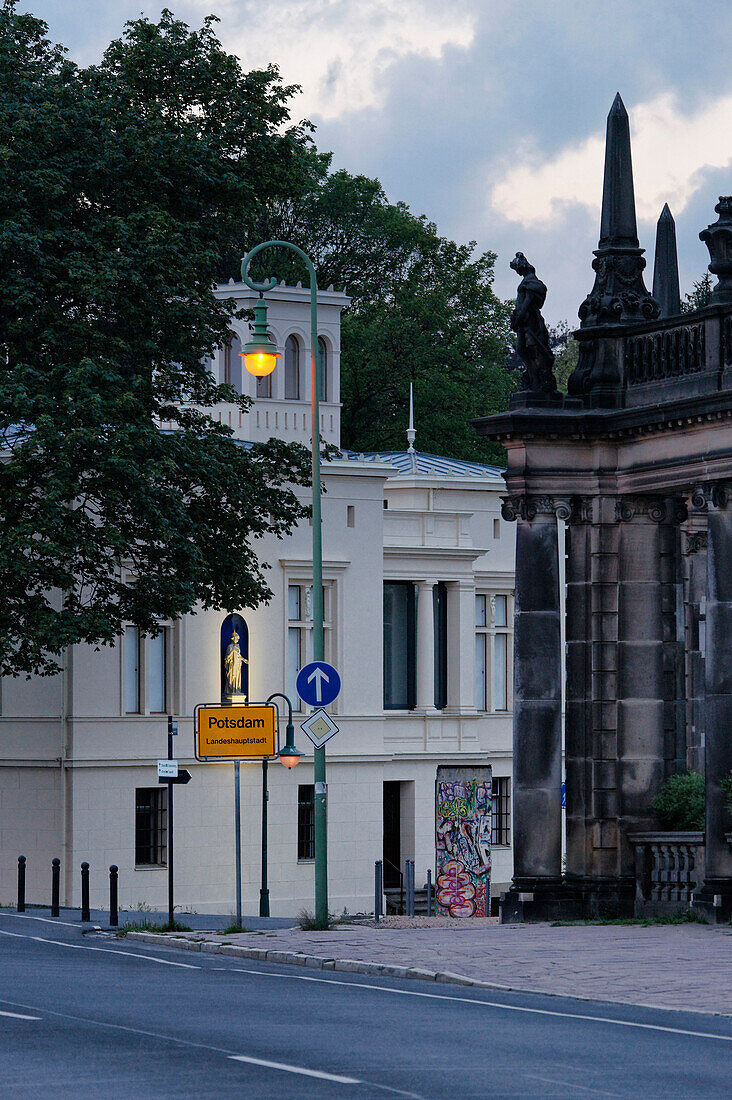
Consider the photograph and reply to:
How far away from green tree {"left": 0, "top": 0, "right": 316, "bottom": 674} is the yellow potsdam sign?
6641mm

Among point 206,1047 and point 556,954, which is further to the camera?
point 556,954

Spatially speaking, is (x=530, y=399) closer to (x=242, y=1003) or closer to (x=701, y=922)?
(x=701, y=922)

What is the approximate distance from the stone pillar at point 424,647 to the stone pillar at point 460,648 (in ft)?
2.61

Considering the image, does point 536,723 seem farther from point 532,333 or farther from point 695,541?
point 695,541

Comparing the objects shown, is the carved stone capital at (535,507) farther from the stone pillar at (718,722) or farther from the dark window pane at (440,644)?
the dark window pane at (440,644)

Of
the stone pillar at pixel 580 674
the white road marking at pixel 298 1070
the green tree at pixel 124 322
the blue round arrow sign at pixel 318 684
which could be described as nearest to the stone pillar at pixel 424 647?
the green tree at pixel 124 322

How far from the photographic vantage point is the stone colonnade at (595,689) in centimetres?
2844

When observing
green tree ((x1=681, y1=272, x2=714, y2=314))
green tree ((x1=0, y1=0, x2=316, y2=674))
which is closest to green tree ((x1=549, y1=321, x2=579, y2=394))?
green tree ((x1=681, y1=272, x2=714, y2=314))

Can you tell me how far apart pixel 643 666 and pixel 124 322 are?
12.8 m

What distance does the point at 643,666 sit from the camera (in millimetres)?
28719

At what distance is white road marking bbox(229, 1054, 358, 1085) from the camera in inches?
526

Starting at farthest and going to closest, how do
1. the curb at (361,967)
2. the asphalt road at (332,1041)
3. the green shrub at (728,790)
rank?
the green shrub at (728,790), the curb at (361,967), the asphalt road at (332,1041)

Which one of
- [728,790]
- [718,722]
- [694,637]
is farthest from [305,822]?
[728,790]

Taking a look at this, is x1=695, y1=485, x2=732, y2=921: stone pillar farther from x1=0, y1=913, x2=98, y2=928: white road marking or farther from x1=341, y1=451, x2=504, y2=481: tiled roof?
x1=341, y1=451, x2=504, y2=481: tiled roof
